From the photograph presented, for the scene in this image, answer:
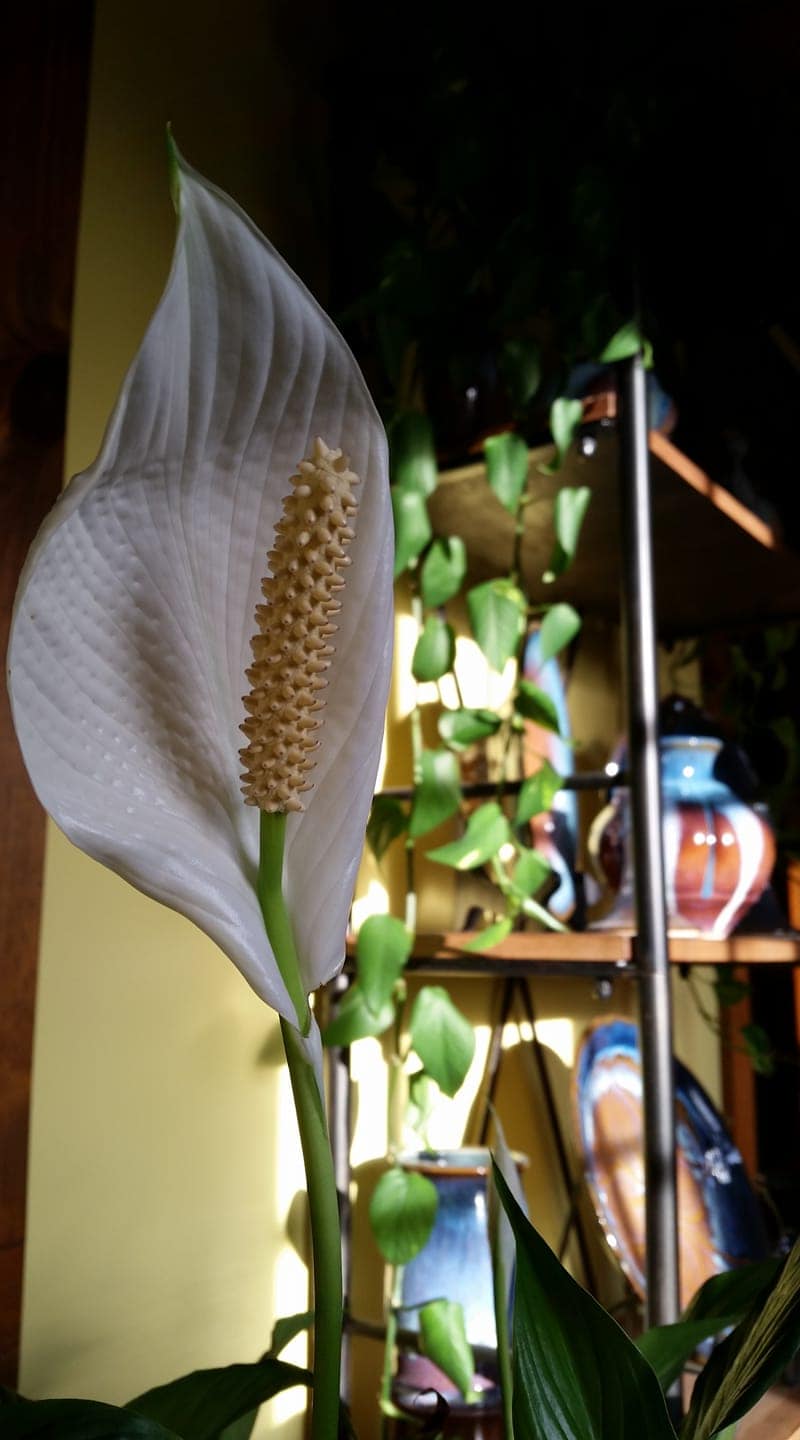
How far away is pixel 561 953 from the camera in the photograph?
0.71 metres

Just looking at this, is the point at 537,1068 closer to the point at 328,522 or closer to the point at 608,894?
the point at 608,894

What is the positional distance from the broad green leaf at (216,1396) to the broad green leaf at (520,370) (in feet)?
1.91

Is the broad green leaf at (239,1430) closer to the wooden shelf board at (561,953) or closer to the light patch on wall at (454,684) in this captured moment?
the wooden shelf board at (561,953)

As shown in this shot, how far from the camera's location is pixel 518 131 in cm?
79

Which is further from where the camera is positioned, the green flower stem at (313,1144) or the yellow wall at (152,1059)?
the yellow wall at (152,1059)

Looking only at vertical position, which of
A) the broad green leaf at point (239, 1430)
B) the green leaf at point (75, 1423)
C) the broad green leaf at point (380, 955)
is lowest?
the broad green leaf at point (239, 1430)

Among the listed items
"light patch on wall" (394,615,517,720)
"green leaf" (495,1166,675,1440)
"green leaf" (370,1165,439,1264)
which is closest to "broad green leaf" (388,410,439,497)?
"light patch on wall" (394,615,517,720)

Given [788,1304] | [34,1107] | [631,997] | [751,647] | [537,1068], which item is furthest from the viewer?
[751,647]

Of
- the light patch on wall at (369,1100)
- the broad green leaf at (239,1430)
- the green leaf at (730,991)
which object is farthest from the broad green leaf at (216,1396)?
the green leaf at (730,991)

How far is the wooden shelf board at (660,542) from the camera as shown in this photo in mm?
794

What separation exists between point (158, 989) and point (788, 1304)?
0.48 m

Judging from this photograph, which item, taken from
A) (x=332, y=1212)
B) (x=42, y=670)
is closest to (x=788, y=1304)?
(x=332, y=1212)

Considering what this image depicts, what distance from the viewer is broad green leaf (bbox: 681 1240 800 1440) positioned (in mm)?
227

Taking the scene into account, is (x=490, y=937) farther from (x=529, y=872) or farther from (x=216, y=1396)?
(x=216, y=1396)
